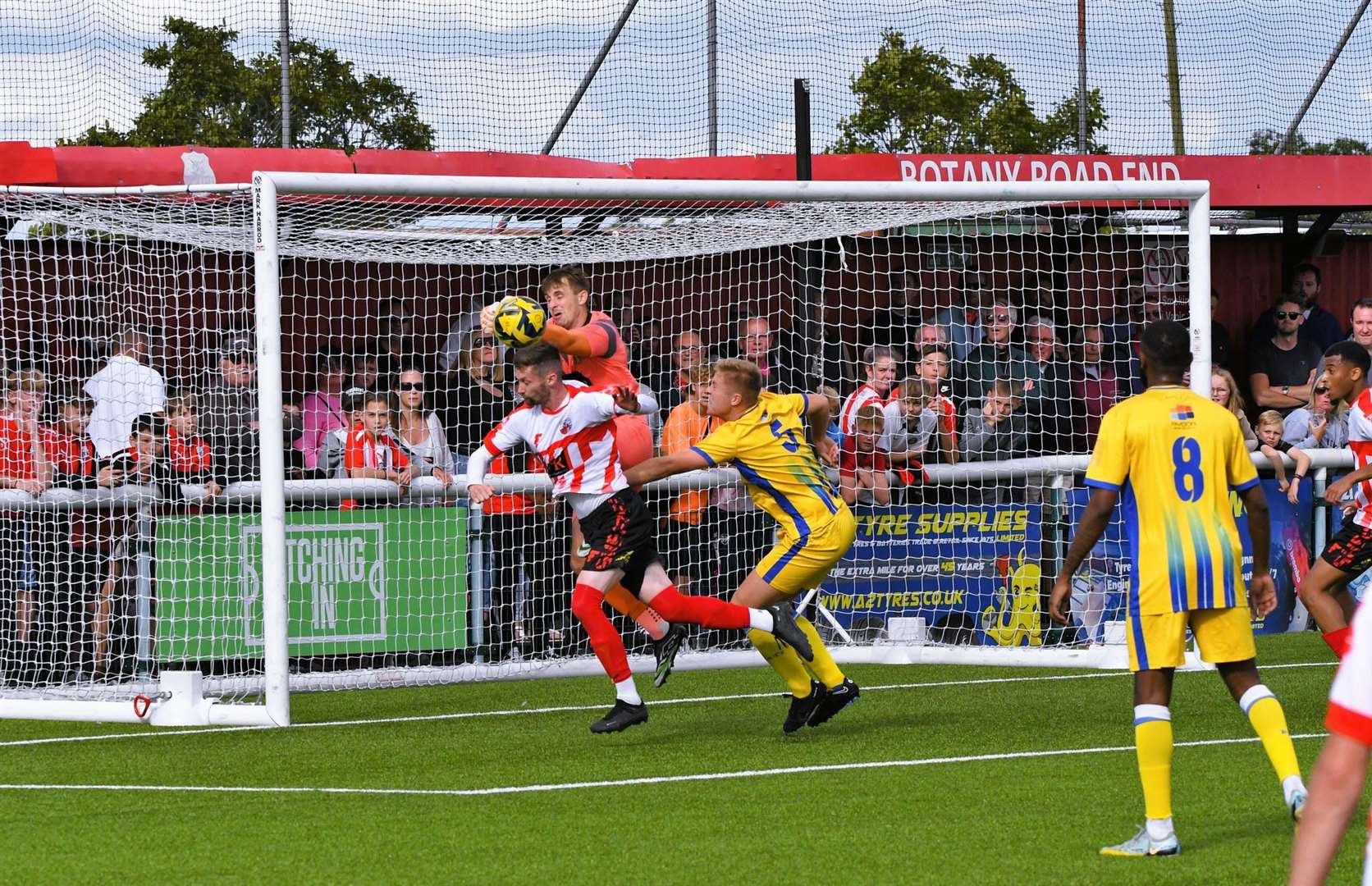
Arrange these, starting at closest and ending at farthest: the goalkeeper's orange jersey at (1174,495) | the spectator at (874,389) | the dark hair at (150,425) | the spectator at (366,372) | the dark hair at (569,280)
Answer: the goalkeeper's orange jersey at (1174,495) < the dark hair at (569,280) < the dark hair at (150,425) < the spectator at (366,372) < the spectator at (874,389)

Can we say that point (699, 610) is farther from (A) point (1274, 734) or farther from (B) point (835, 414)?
(B) point (835, 414)

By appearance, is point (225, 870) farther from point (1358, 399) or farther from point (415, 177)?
point (1358, 399)

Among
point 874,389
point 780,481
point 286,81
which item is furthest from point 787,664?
point 286,81

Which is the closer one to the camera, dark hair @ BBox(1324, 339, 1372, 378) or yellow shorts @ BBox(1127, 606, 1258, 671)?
yellow shorts @ BBox(1127, 606, 1258, 671)

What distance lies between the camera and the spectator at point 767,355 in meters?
11.5

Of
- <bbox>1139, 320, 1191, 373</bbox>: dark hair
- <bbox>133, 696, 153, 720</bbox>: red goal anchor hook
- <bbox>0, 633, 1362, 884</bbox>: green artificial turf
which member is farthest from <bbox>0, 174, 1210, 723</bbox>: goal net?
<bbox>1139, 320, 1191, 373</bbox>: dark hair

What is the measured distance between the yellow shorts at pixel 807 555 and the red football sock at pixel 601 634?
90 centimetres

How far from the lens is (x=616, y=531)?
8.41 m

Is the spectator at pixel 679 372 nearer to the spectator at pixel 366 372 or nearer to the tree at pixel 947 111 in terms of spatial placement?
the spectator at pixel 366 372

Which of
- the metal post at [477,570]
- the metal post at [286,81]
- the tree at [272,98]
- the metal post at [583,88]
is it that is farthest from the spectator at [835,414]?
the metal post at [286,81]

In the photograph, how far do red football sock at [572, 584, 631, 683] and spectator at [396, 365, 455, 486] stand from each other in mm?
2729

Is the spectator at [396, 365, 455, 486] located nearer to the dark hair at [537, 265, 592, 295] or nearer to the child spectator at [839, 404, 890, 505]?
the dark hair at [537, 265, 592, 295]

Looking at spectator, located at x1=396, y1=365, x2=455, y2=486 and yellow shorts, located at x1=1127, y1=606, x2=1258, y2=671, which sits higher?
spectator, located at x1=396, y1=365, x2=455, y2=486

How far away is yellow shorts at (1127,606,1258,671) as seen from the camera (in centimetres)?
560
